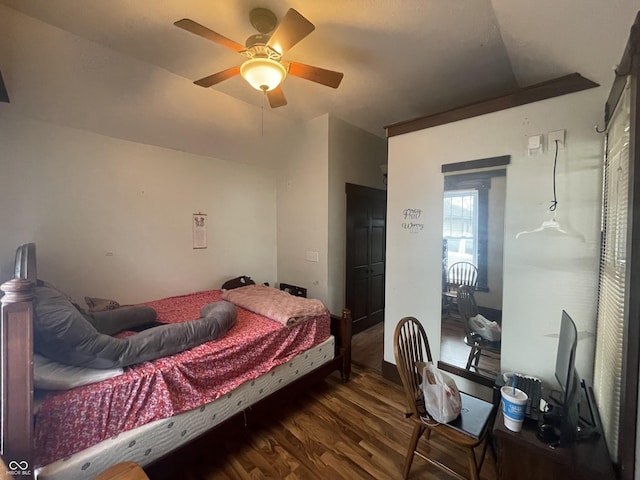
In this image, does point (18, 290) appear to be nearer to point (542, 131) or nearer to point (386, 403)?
point (386, 403)

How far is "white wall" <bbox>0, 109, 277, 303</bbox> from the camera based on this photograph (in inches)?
81.6

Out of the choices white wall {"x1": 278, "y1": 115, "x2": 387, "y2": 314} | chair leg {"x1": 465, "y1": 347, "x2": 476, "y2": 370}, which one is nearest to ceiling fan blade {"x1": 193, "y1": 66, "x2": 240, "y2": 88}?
white wall {"x1": 278, "y1": 115, "x2": 387, "y2": 314}

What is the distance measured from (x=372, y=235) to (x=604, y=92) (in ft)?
9.03

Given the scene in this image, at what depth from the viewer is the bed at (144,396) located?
1018mm

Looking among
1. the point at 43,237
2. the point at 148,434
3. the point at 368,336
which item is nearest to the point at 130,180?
the point at 43,237

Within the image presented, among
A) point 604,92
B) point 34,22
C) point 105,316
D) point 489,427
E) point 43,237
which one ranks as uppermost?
→ point 34,22

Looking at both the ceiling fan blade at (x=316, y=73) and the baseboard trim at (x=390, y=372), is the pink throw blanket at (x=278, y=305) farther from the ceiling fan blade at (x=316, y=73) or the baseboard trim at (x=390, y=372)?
the ceiling fan blade at (x=316, y=73)

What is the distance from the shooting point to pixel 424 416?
1546 millimetres

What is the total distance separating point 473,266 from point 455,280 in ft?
0.60

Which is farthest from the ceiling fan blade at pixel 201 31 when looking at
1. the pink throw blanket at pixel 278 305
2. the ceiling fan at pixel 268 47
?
the pink throw blanket at pixel 278 305

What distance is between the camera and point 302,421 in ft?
6.87

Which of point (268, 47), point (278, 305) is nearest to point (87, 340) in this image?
point (278, 305)

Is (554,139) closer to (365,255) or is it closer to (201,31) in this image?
(201,31)

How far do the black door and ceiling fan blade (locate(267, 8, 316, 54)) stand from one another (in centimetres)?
212
